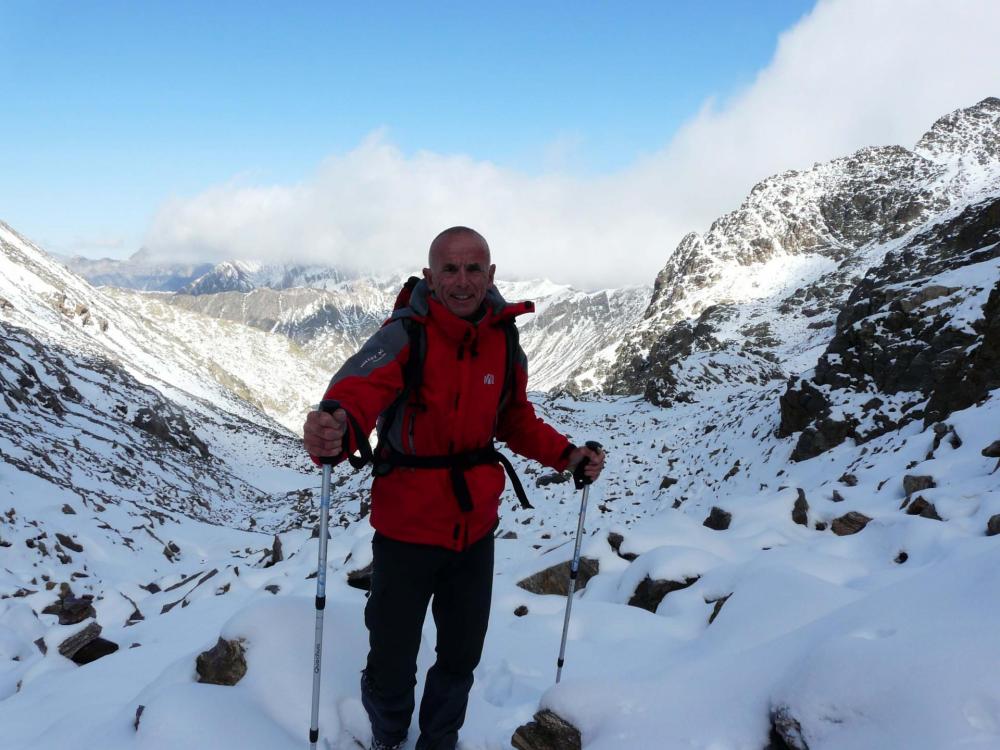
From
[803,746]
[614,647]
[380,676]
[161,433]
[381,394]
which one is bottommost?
[161,433]

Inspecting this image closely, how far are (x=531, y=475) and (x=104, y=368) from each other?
4369 cm

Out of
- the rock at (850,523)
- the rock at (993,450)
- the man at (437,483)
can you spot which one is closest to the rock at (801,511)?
the rock at (850,523)

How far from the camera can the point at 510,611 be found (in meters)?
7.19

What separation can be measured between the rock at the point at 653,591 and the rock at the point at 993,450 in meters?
4.79

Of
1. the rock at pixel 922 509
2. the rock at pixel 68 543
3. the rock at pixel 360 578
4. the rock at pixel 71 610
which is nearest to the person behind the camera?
the rock at pixel 922 509

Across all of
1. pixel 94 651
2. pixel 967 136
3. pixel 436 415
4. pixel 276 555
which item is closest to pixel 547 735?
pixel 436 415

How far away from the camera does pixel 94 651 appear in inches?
263

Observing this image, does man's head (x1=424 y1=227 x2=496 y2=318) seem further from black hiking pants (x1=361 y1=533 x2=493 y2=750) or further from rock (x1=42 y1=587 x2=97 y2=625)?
rock (x1=42 y1=587 x2=97 y2=625)

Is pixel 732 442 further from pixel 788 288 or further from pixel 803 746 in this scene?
pixel 788 288

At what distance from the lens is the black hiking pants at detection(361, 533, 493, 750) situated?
346cm

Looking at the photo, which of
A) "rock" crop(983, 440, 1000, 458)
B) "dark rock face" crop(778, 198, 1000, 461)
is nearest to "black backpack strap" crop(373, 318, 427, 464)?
"rock" crop(983, 440, 1000, 458)

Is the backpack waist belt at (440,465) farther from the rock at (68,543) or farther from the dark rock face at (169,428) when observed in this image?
the dark rock face at (169,428)

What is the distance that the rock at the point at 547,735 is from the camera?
3.45 m

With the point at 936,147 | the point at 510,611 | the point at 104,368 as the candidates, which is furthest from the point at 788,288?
the point at 510,611
